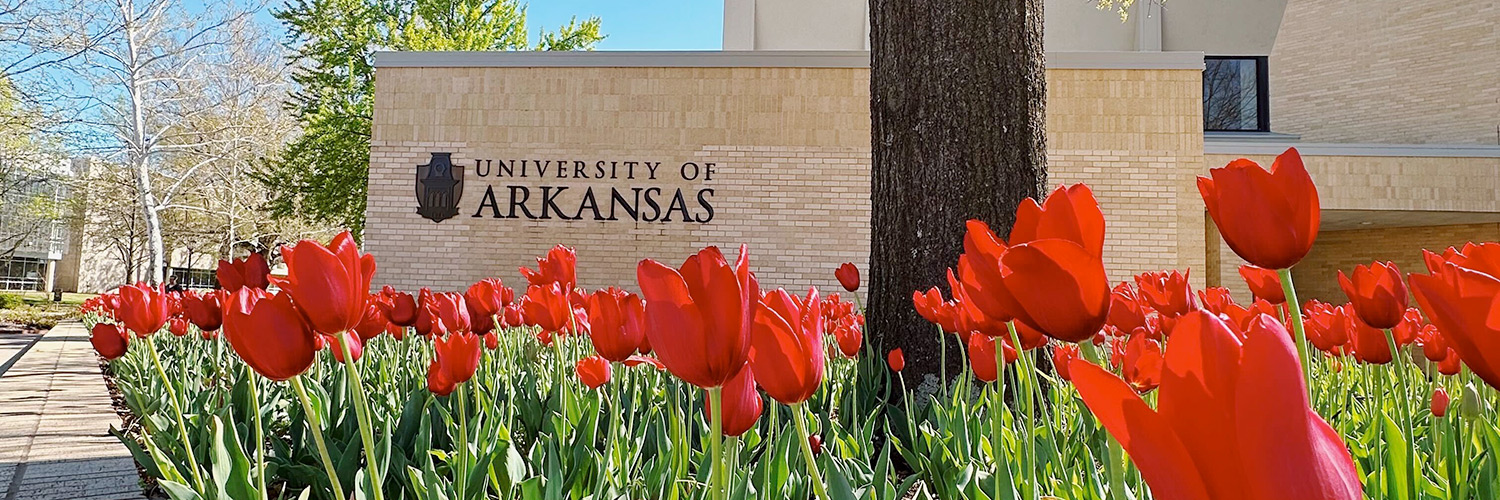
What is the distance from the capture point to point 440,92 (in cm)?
1202

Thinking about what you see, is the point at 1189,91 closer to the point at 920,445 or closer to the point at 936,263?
the point at 936,263

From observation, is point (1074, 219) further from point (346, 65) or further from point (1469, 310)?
point (346, 65)

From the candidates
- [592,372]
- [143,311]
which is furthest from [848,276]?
[143,311]

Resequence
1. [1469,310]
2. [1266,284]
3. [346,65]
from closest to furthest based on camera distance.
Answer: [1469,310]
[1266,284]
[346,65]

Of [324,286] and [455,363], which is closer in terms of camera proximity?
[324,286]

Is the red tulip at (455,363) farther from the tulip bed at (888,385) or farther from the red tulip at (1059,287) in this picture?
the red tulip at (1059,287)

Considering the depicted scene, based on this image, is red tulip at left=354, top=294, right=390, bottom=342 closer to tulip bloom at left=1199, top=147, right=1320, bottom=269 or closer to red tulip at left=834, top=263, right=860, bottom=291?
tulip bloom at left=1199, top=147, right=1320, bottom=269

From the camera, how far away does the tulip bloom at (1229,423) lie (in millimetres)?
293

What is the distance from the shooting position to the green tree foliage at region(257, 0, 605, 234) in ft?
58.7

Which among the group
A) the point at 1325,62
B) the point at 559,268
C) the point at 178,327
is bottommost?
the point at 178,327

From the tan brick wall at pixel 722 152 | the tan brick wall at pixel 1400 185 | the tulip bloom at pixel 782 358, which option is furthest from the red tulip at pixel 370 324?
the tan brick wall at pixel 1400 185

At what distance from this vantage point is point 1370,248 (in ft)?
49.9

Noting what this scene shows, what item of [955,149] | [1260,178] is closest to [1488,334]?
[1260,178]

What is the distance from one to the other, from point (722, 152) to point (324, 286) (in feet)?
35.7
